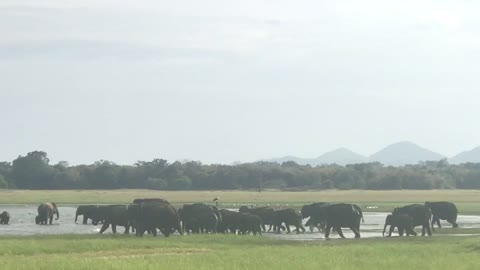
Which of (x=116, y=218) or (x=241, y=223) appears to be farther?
(x=241, y=223)

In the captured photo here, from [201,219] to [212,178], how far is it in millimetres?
94716

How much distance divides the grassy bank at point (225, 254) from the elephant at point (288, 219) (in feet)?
33.2

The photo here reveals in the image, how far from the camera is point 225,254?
2959cm

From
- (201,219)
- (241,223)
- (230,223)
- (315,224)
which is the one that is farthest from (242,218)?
(315,224)

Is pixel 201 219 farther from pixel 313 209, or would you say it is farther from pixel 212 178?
pixel 212 178

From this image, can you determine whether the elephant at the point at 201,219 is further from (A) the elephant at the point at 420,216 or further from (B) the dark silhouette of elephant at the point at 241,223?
(A) the elephant at the point at 420,216

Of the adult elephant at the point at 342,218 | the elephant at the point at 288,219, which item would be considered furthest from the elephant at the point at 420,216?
the elephant at the point at 288,219

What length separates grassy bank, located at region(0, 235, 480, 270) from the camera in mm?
25453

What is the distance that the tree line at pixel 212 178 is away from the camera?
13775 centimetres

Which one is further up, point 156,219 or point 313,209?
point 313,209

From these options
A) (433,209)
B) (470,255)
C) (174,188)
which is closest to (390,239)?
(470,255)

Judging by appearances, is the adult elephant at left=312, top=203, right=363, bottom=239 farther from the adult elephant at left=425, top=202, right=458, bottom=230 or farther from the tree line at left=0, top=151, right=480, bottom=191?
the tree line at left=0, top=151, right=480, bottom=191

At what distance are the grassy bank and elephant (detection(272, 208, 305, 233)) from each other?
10104 millimetres

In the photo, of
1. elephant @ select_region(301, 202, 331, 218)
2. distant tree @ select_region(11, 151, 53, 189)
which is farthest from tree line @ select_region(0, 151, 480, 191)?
elephant @ select_region(301, 202, 331, 218)
